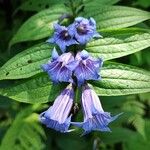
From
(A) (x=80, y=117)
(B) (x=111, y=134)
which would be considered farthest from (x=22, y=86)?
(B) (x=111, y=134)

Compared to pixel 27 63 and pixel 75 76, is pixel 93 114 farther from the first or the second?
pixel 27 63

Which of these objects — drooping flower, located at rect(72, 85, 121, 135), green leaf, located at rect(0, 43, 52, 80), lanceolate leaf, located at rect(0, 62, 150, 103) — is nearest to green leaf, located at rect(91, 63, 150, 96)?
lanceolate leaf, located at rect(0, 62, 150, 103)

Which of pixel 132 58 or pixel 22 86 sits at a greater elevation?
pixel 132 58

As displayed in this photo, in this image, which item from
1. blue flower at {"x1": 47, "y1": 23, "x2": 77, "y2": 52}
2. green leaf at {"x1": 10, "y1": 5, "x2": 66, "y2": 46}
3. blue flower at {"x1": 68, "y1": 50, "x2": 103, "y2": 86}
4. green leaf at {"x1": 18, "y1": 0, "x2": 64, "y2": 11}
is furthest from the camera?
green leaf at {"x1": 18, "y1": 0, "x2": 64, "y2": 11}

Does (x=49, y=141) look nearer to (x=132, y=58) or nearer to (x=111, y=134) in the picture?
(x=111, y=134)

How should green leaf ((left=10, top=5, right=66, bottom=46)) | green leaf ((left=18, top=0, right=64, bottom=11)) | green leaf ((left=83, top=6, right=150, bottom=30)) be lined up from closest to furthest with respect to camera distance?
green leaf ((left=83, top=6, right=150, bottom=30)) → green leaf ((left=10, top=5, right=66, bottom=46)) → green leaf ((left=18, top=0, right=64, bottom=11))

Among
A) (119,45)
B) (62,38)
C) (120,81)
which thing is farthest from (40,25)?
(120,81)

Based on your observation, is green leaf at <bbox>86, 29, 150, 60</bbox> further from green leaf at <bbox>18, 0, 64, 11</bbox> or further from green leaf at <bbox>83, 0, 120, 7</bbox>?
green leaf at <bbox>18, 0, 64, 11</bbox>

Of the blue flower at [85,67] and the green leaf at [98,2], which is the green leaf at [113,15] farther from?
the blue flower at [85,67]
